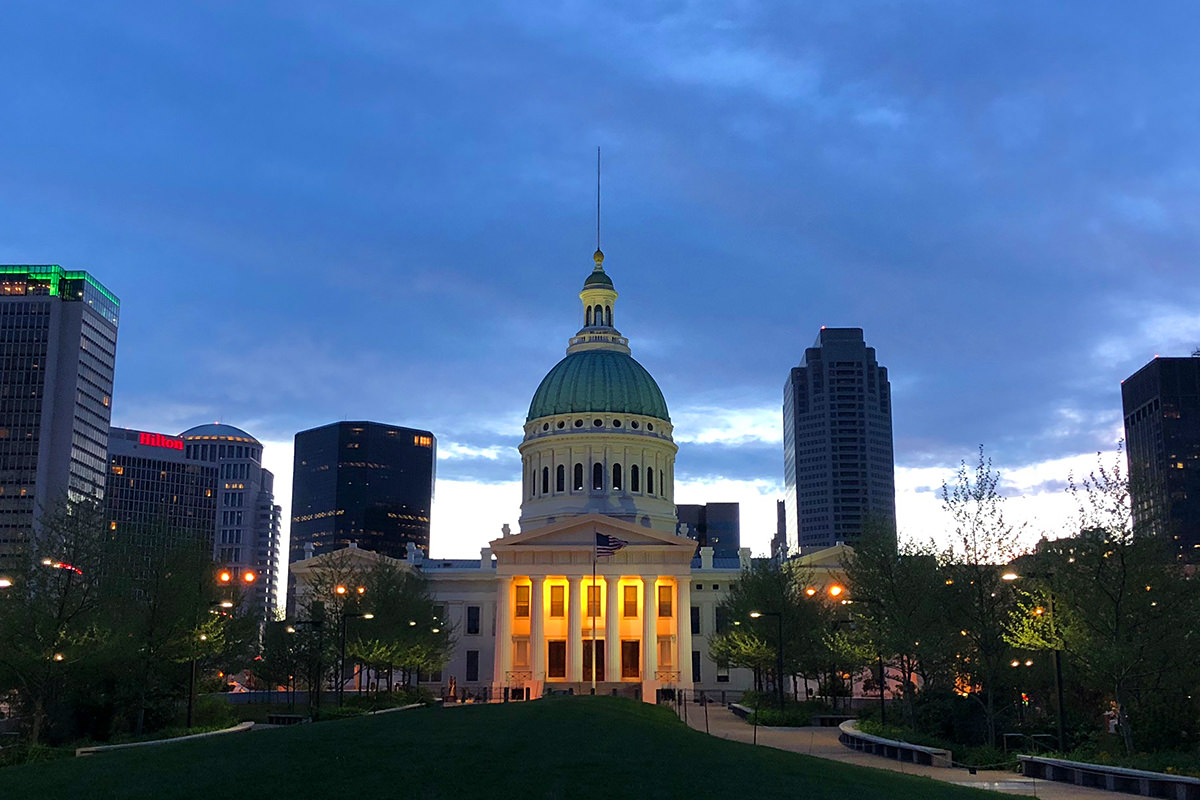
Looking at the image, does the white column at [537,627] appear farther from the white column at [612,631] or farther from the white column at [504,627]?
the white column at [612,631]

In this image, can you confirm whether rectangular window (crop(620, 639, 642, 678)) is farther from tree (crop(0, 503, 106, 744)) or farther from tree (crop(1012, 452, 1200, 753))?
tree (crop(1012, 452, 1200, 753))

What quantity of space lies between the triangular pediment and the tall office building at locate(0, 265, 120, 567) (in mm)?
96085

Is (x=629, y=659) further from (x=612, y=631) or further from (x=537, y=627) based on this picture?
(x=537, y=627)

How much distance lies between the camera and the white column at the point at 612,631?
105 m

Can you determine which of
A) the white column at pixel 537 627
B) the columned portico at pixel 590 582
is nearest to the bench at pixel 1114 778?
the columned portico at pixel 590 582

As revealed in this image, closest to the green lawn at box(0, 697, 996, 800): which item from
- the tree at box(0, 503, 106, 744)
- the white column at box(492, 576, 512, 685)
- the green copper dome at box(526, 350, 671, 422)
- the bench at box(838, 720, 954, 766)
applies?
the bench at box(838, 720, 954, 766)

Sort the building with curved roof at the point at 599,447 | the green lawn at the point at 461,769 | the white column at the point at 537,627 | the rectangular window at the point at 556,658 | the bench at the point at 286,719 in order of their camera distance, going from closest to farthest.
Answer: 1. the green lawn at the point at 461,769
2. the bench at the point at 286,719
3. the white column at the point at 537,627
4. the rectangular window at the point at 556,658
5. the building with curved roof at the point at 599,447

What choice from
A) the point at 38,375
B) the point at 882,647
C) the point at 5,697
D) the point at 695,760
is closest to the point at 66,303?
the point at 38,375

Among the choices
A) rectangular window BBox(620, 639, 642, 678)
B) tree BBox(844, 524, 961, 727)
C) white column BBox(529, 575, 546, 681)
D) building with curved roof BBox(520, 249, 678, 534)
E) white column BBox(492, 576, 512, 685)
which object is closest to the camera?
tree BBox(844, 524, 961, 727)

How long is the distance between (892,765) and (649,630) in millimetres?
69702

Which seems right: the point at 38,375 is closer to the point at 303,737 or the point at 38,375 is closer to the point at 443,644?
the point at 443,644

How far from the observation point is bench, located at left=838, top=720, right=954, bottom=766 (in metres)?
37.5

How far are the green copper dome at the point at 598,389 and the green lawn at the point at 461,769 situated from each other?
92131 millimetres

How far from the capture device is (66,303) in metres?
186
